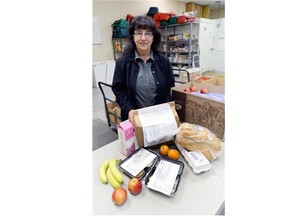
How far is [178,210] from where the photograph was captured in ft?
2.15

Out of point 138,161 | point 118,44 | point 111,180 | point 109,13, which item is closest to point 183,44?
point 118,44

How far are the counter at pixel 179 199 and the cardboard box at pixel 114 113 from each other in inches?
63.0

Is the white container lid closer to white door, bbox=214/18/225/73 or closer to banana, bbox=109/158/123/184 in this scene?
banana, bbox=109/158/123/184

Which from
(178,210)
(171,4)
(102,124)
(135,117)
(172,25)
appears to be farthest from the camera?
(171,4)

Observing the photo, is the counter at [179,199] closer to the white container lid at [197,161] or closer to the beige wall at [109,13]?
the white container lid at [197,161]

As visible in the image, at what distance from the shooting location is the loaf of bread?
0.86 metres

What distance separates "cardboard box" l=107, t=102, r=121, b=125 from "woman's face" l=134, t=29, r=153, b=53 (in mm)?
1236

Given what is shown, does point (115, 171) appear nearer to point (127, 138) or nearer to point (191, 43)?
point (127, 138)

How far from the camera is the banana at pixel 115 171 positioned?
0.77m

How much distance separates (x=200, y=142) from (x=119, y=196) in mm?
434

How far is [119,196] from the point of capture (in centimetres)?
68
